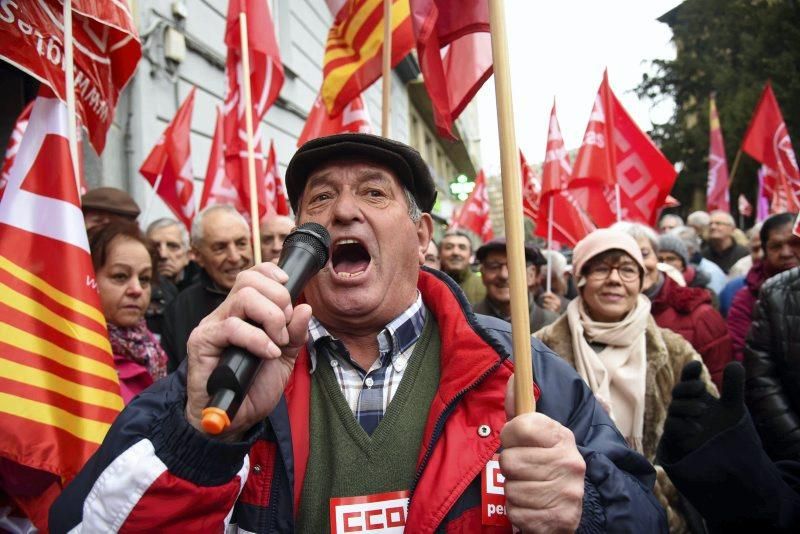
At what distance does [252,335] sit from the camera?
3.91ft

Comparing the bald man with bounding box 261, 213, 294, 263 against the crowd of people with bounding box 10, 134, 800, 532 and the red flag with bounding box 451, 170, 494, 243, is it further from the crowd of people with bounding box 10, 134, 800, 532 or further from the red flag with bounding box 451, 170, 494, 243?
the red flag with bounding box 451, 170, 494, 243

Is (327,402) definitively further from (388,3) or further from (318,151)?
(388,3)

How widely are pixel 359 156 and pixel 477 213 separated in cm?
744

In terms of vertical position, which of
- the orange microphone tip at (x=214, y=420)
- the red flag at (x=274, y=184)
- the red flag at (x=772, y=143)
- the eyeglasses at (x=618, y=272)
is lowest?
the orange microphone tip at (x=214, y=420)

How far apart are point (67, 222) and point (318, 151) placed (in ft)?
3.10

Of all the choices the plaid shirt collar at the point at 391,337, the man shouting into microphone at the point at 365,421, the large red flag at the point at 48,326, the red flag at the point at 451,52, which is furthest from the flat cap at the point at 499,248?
the large red flag at the point at 48,326

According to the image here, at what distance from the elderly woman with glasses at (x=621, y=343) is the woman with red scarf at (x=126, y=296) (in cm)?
185

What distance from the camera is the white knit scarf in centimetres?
297

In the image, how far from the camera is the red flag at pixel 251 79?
428cm

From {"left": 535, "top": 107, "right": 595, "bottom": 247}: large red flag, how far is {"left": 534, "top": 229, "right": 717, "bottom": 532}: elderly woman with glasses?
2.36m

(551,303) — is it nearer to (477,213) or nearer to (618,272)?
(618,272)

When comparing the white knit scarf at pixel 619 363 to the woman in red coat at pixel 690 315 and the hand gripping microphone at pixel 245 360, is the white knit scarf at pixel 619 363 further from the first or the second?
the hand gripping microphone at pixel 245 360


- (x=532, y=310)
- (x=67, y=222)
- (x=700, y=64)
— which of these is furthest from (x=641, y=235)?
(x=700, y=64)

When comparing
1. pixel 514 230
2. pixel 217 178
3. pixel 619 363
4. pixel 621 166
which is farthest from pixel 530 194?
pixel 514 230
